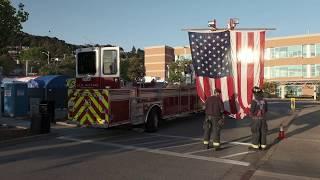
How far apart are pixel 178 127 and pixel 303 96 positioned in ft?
269

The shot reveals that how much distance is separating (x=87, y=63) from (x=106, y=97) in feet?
8.38

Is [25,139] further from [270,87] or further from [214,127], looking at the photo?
[270,87]

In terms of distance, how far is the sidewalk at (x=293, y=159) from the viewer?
34.1ft

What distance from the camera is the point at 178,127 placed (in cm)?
2036

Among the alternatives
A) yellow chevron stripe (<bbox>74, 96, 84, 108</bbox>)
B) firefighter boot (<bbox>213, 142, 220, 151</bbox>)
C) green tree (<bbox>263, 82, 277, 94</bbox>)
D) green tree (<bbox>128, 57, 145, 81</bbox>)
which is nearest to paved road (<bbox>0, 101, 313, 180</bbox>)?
firefighter boot (<bbox>213, 142, 220, 151</bbox>)

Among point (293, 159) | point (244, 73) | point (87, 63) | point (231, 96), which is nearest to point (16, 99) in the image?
point (87, 63)

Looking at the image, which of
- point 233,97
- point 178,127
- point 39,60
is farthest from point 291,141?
point 39,60

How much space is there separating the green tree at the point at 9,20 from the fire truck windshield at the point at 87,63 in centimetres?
244

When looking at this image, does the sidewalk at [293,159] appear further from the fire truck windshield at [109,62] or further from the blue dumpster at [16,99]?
the blue dumpster at [16,99]

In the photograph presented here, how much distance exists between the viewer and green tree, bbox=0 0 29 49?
1650cm

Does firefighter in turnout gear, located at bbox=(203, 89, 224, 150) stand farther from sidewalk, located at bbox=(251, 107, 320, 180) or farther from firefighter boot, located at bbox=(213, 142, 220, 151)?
sidewalk, located at bbox=(251, 107, 320, 180)

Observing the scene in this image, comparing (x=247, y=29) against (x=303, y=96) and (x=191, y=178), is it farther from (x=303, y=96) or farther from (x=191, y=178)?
(x=303, y=96)

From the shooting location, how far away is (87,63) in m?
17.8

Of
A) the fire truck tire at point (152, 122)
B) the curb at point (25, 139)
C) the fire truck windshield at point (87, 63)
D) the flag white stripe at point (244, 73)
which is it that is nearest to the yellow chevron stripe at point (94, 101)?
the fire truck windshield at point (87, 63)
